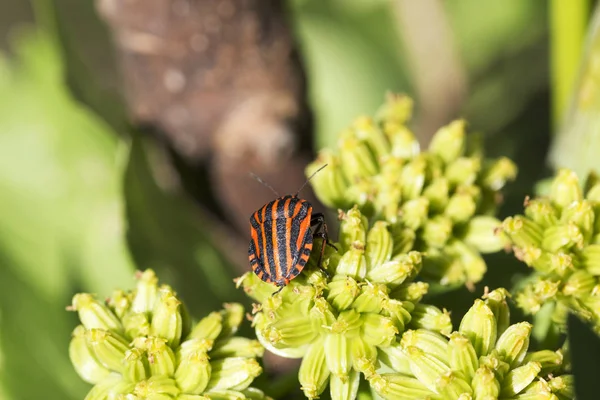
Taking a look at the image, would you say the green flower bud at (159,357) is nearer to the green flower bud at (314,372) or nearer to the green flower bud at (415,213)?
the green flower bud at (314,372)

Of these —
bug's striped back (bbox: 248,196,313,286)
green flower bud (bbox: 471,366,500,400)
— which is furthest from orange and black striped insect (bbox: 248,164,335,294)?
green flower bud (bbox: 471,366,500,400)

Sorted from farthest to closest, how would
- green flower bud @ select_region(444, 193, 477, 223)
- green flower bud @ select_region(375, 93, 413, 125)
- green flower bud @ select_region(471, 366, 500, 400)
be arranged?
green flower bud @ select_region(375, 93, 413, 125) → green flower bud @ select_region(444, 193, 477, 223) → green flower bud @ select_region(471, 366, 500, 400)

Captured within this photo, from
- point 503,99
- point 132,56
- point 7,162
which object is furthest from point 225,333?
point 503,99

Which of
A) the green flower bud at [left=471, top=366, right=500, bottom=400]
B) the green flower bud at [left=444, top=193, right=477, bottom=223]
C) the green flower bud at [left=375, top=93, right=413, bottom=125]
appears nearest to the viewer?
the green flower bud at [left=471, top=366, right=500, bottom=400]

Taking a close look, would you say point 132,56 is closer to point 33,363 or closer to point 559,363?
point 33,363

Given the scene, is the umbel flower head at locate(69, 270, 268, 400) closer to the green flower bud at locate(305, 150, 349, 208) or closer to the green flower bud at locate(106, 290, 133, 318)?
the green flower bud at locate(106, 290, 133, 318)

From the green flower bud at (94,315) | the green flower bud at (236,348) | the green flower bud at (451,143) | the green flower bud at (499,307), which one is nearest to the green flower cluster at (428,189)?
the green flower bud at (451,143)
